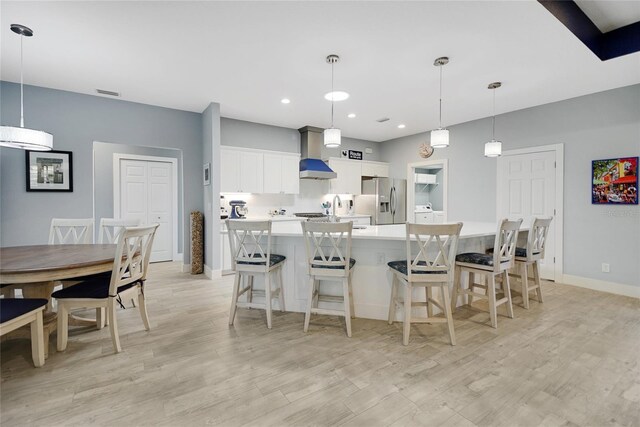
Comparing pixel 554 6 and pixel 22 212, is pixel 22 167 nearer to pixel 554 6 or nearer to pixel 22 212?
pixel 22 212

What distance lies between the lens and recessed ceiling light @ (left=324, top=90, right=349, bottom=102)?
4.10 m

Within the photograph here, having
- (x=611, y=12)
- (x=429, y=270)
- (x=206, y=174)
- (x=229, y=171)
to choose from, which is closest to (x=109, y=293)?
(x=429, y=270)

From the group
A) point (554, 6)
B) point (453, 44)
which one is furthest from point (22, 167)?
point (554, 6)

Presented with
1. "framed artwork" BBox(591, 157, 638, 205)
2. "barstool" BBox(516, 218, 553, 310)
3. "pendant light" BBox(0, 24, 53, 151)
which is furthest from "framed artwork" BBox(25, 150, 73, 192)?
"framed artwork" BBox(591, 157, 638, 205)

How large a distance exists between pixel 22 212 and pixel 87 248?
6.34ft

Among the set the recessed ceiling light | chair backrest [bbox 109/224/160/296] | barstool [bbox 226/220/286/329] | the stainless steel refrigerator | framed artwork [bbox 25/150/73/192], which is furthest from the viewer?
the stainless steel refrigerator

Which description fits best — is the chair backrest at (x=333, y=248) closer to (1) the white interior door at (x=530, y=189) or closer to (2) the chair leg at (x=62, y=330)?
(2) the chair leg at (x=62, y=330)

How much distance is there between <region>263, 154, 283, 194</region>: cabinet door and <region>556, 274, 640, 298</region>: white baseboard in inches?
195

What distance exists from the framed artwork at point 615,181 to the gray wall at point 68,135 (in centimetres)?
620

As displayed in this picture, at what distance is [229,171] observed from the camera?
5.28 m

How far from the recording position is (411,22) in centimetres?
251

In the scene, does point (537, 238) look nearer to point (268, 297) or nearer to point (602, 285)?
point (602, 285)

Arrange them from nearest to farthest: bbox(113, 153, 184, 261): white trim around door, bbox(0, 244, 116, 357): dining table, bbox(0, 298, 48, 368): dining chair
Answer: bbox(0, 298, 48, 368): dining chair, bbox(0, 244, 116, 357): dining table, bbox(113, 153, 184, 261): white trim around door

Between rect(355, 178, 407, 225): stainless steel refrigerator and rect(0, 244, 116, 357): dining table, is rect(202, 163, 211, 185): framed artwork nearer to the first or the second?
rect(0, 244, 116, 357): dining table
